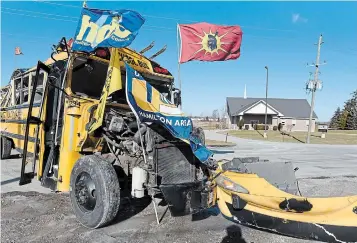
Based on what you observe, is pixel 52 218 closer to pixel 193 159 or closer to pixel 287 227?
pixel 193 159

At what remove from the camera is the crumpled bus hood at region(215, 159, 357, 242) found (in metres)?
3.41

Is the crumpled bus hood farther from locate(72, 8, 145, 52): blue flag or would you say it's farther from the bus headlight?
locate(72, 8, 145, 52): blue flag

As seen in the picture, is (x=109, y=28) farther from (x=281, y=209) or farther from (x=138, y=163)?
(x=281, y=209)

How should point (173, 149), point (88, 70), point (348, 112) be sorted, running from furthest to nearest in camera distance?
point (348, 112), point (88, 70), point (173, 149)

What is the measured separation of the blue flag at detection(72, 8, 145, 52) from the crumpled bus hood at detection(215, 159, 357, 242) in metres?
2.30

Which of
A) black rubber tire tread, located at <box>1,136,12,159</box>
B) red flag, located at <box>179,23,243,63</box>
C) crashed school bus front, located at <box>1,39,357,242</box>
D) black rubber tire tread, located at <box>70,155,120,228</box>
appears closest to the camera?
crashed school bus front, located at <box>1,39,357,242</box>

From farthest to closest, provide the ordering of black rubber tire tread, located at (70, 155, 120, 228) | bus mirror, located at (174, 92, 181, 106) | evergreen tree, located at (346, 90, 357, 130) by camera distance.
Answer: evergreen tree, located at (346, 90, 357, 130) < bus mirror, located at (174, 92, 181, 106) < black rubber tire tread, located at (70, 155, 120, 228)

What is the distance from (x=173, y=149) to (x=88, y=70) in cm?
202

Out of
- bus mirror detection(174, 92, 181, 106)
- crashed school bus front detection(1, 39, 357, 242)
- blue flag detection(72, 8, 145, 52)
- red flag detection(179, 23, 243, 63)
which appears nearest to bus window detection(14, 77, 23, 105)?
crashed school bus front detection(1, 39, 357, 242)

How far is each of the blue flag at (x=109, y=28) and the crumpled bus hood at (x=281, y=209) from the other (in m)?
2.30

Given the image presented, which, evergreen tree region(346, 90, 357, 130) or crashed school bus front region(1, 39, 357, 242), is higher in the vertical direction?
evergreen tree region(346, 90, 357, 130)

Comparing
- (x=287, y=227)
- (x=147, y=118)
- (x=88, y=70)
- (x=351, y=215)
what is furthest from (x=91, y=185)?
(x=351, y=215)

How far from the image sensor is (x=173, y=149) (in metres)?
4.73

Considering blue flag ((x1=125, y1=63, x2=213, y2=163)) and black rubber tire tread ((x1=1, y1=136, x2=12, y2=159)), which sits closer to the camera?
blue flag ((x1=125, y1=63, x2=213, y2=163))
